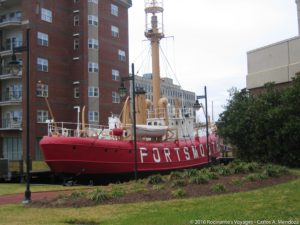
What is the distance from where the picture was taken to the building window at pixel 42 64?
179 ft

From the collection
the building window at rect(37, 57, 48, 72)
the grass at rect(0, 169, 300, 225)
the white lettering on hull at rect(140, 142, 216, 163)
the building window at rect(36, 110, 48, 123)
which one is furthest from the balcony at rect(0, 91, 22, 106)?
the grass at rect(0, 169, 300, 225)

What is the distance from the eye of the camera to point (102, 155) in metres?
30.9

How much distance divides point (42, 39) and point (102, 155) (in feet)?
92.4

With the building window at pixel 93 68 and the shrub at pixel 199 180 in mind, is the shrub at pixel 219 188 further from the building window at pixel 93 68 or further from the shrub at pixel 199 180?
the building window at pixel 93 68

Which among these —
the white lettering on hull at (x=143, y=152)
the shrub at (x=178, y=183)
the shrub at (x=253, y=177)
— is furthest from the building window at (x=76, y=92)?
the shrub at (x=253, y=177)

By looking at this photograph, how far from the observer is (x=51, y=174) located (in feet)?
114

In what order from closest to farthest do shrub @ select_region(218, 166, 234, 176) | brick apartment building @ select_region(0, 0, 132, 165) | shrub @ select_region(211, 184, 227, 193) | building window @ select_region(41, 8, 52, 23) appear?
1. shrub @ select_region(211, 184, 227, 193)
2. shrub @ select_region(218, 166, 234, 176)
3. brick apartment building @ select_region(0, 0, 132, 165)
4. building window @ select_region(41, 8, 52, 23)

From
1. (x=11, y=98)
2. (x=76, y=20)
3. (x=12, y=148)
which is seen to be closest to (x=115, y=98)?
(x=76, y=20)

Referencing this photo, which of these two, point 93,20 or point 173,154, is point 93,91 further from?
point 173,154

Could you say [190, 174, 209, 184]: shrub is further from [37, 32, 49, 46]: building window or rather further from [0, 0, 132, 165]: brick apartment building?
[37, 32, 49, 46]: building window

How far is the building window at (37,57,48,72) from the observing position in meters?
54.5

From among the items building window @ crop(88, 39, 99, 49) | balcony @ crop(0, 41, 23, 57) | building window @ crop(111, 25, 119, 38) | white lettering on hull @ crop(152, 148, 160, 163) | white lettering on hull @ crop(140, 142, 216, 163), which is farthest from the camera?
building window @ crop(111, 25, 119, 38)

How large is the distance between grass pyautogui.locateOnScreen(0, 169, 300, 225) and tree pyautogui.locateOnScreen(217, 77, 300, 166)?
12106mm

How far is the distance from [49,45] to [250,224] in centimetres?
4882
